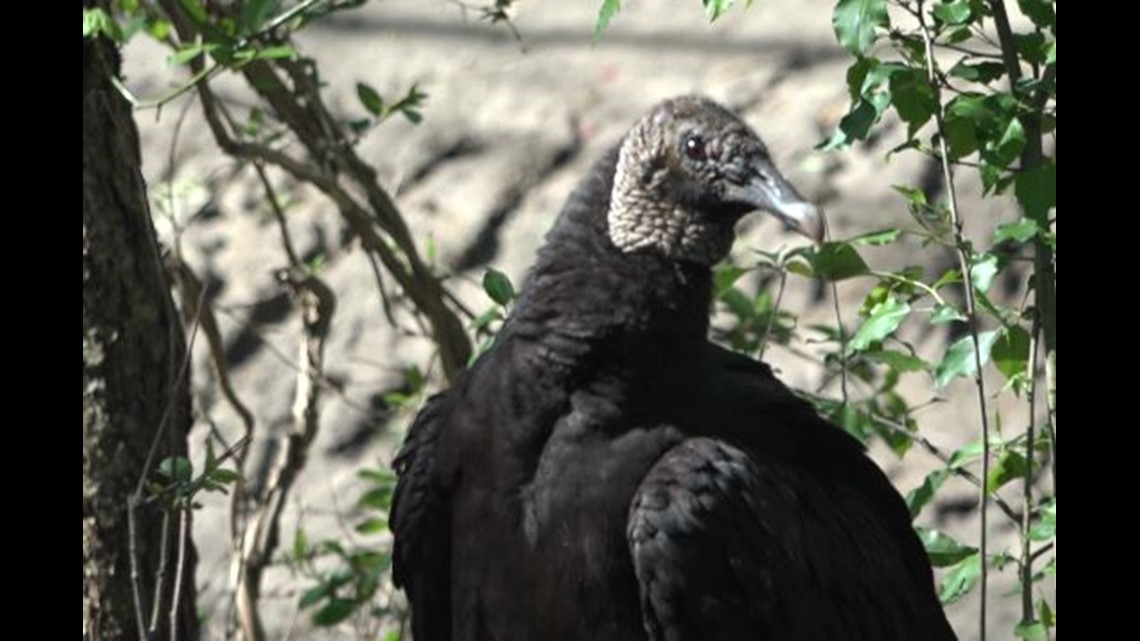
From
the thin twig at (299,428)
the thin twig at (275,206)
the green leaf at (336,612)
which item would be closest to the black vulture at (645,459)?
the green leaf at (336,612)

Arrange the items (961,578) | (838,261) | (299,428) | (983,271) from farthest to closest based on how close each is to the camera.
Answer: (299,428), (838,261), (961,578), (983,271)

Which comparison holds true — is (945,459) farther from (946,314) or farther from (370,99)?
(370,99)

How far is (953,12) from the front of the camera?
12.7ft

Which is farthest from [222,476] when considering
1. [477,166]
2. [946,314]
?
[477,166]

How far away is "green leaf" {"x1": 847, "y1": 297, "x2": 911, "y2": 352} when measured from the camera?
4031mm

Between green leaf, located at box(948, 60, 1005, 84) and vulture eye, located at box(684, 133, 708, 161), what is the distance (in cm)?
44

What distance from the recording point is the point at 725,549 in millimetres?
4004

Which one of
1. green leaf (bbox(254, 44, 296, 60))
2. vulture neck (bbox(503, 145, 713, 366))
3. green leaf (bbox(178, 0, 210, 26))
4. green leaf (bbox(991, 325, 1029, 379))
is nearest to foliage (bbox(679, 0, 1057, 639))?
green leaf (bbox(991, 325, 1029, 379))

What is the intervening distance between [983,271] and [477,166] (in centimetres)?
368

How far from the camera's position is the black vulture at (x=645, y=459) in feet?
13.1

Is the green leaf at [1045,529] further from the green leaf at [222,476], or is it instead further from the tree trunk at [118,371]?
the tree trunk at [118,371]

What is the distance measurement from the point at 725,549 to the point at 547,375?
426 mm
